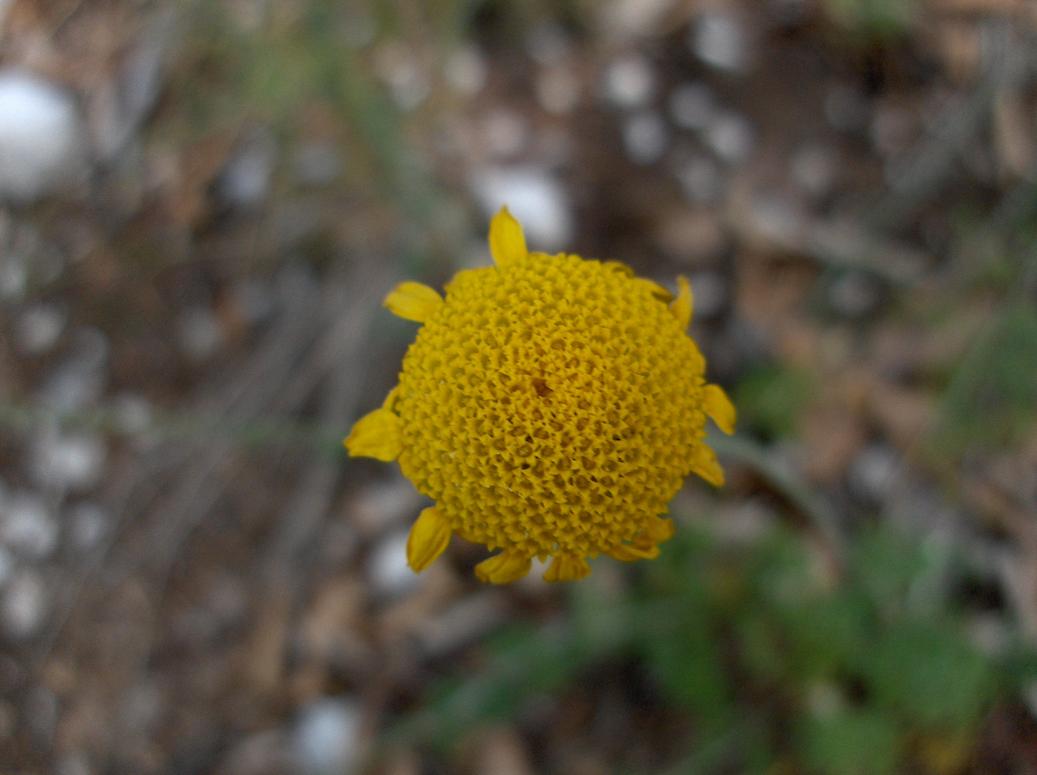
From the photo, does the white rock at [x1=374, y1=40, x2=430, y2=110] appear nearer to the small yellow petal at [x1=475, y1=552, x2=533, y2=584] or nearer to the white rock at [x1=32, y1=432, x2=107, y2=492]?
the white rock at [x1=32, y1=432, x2=107, y2=492]

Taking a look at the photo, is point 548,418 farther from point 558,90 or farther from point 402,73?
point 402,73

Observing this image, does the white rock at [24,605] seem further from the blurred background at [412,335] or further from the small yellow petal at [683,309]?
the small yellow petal at [683,309]

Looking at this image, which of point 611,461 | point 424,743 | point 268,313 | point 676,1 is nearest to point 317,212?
point 268,313

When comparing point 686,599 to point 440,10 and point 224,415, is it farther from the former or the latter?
point 440,10

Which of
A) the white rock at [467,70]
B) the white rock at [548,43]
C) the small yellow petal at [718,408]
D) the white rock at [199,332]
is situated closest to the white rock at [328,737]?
the white rock at [199,332]

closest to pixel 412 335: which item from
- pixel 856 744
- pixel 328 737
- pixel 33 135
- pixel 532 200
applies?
pixel 532 200

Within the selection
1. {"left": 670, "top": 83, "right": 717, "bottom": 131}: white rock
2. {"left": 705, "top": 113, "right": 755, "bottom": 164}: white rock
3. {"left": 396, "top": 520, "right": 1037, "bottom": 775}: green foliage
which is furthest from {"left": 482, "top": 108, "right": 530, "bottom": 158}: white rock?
{"left": 396, "top": 520, "right": 1037, "bottom": 775}: green foliage
